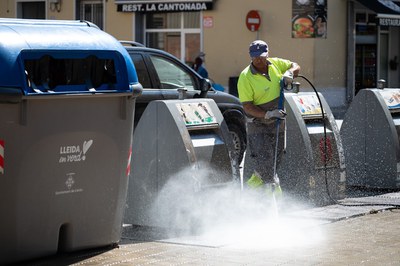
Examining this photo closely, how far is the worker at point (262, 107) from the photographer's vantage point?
9.56 metres

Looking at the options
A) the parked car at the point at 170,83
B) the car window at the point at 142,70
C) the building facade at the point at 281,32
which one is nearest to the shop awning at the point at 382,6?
the building facade at the point at 281,32

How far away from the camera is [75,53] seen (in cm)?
752

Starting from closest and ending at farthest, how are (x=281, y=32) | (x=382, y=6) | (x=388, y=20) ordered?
(x=281, y=32) → (x=382, y=6) → (x=388, y=20)

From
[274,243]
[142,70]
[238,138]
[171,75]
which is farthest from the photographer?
[238,138]

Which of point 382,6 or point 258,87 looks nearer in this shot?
point 258,87

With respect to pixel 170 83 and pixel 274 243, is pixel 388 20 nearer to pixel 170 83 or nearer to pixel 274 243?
pixel 170 83

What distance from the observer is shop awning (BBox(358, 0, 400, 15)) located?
28.0 metres

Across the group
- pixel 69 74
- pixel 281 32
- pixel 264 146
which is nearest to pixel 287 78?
pixel 264 146

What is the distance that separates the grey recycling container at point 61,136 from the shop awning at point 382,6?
20970 millimetres

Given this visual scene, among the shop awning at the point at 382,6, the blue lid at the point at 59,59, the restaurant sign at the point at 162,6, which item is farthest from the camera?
the restaurant sign at the point at 162,6

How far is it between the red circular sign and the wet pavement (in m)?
18.5

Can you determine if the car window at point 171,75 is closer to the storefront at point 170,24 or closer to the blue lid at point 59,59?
the blue lid at point 59,59

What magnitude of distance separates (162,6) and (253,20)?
351 centimetres

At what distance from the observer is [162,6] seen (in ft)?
99.2
